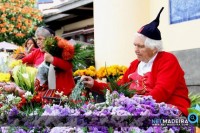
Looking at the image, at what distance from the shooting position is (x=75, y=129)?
8.77ft

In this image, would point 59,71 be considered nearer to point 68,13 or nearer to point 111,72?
point 111,72

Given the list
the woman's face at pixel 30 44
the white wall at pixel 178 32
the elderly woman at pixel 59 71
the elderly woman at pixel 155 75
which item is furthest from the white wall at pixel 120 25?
the elderly woman at pixel 155 75

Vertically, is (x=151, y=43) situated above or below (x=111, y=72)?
above

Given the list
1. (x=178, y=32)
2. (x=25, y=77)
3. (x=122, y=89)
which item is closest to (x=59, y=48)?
(x=25, y=77)

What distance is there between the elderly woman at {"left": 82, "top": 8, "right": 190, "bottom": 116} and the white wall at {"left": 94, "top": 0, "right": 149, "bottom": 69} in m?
3.37

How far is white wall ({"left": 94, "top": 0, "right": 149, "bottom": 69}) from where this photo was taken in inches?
300

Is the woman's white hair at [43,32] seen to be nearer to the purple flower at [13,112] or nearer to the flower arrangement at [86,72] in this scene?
the flower arrangement at [86,72]

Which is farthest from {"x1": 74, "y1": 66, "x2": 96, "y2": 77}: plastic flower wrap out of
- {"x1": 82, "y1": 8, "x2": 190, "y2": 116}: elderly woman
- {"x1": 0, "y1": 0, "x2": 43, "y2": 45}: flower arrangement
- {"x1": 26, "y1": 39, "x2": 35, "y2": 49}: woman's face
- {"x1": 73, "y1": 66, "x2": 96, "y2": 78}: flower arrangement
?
{"x1": 0, "y1": 0, "x2": 43, "y2": 45}: flower arrangement

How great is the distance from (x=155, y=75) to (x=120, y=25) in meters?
3.83

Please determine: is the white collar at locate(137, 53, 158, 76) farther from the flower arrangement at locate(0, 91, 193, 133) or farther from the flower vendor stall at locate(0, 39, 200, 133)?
the flower arrangement at locate(0, 91, 193, 133)

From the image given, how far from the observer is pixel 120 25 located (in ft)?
25.1

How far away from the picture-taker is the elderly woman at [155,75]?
11.9ft

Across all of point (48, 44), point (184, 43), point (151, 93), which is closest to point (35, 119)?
point (151, 93)

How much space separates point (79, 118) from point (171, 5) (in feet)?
15.3
